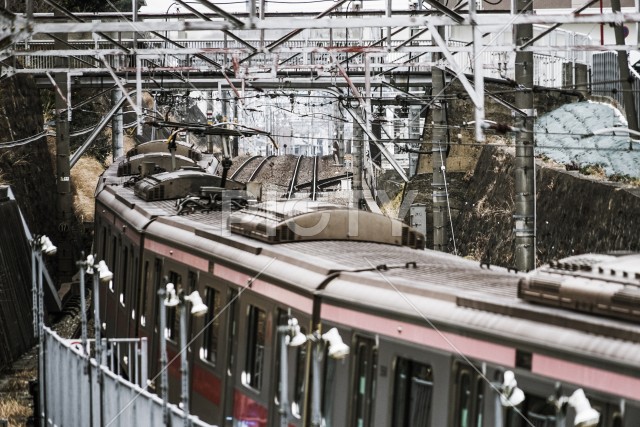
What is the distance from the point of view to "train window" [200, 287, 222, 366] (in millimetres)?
11296

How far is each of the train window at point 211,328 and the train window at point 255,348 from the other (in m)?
0.82

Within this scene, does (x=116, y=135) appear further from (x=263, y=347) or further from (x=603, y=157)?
(x=263, y=347)

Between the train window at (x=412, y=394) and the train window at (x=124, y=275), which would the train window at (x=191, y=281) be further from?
the train window at (x=412, y=394)

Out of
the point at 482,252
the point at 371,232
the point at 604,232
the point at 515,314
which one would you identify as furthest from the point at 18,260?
the point at 515,314

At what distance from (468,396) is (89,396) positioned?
5.02 metres

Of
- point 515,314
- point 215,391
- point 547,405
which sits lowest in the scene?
point 215,391

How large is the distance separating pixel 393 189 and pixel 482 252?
1297 cm

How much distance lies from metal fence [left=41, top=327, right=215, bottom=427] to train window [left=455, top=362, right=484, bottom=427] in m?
1.71

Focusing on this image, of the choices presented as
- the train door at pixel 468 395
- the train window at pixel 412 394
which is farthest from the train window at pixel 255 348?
the train door at pixel 468 395

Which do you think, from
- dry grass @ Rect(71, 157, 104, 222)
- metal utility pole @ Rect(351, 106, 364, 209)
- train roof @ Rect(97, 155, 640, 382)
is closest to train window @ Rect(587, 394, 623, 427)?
train roof @ Rect(97, 155, 640, 382)

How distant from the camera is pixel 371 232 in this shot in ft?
38.2

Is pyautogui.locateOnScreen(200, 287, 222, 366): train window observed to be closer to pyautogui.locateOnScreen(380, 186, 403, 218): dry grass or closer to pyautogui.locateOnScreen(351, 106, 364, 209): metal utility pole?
pyautogui.locateOnScreen(351, 106, 364, 209): metal utility pole

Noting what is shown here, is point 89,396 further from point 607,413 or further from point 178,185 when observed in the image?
point 607,413

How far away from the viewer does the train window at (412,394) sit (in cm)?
790
